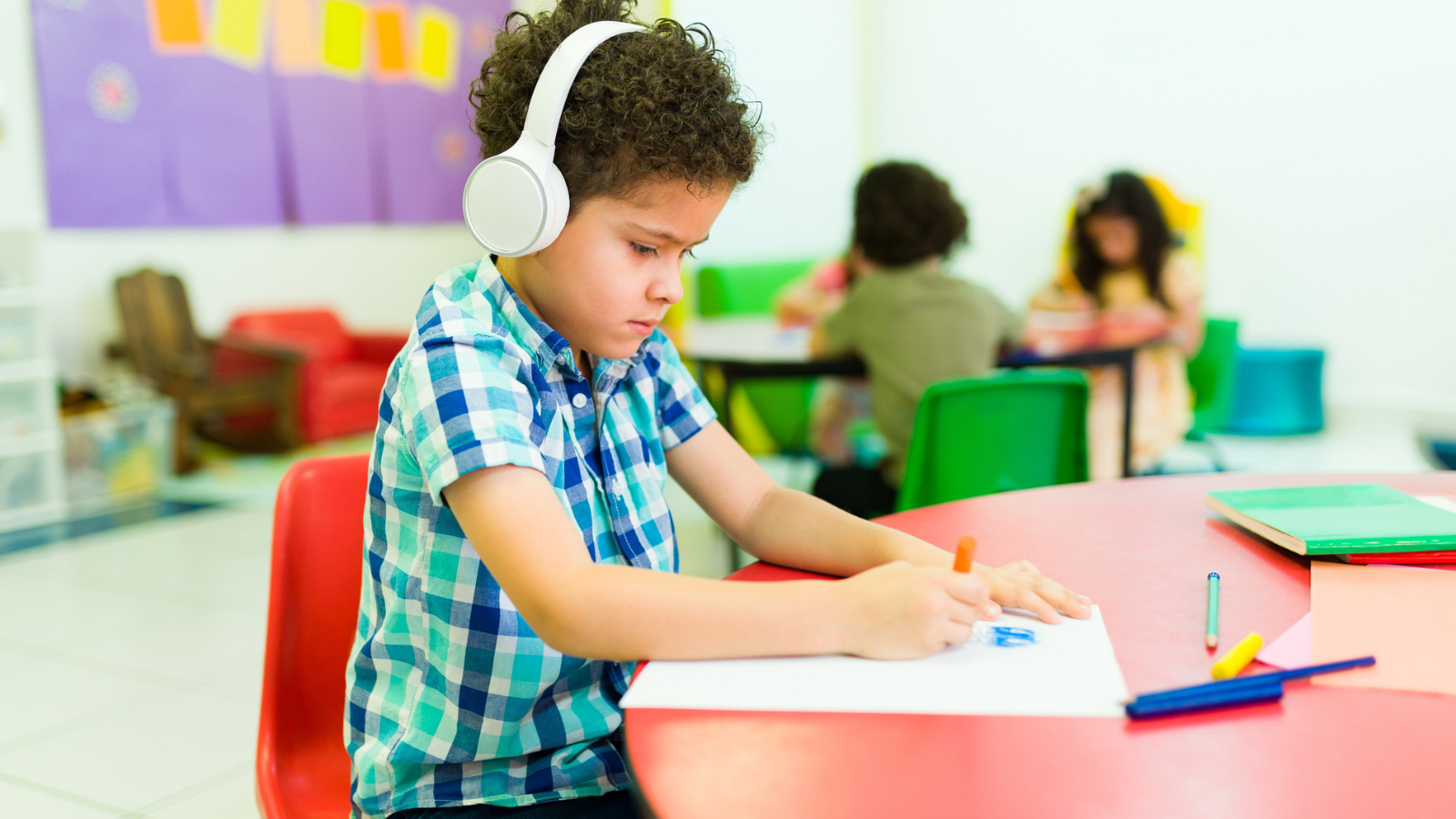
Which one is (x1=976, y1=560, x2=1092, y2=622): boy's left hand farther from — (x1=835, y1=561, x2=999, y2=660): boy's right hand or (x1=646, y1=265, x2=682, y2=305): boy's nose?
(x1=646, y1=265, x2=682, y2=305): boy's nose

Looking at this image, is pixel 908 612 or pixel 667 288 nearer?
pixel 908 612

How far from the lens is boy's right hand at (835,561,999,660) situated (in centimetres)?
67

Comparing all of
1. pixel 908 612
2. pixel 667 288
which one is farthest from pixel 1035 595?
pixel 667 288

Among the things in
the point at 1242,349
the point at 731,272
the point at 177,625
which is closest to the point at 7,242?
the point at 177,625

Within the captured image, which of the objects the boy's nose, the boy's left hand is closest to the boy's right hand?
the boy's left hand

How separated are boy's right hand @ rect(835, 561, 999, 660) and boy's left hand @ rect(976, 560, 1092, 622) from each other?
7 centimetres

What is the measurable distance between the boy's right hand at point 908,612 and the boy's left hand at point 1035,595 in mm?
71

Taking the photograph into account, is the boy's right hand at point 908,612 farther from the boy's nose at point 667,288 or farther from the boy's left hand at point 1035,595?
the boy's nose at point 667,288

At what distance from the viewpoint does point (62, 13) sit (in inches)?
163

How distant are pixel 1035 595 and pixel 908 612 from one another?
0.14 metres

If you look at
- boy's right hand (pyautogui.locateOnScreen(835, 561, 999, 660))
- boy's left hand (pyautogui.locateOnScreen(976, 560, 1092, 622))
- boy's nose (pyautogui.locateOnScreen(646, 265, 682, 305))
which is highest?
boy's nose (pyautogui.locateOnScreen(646, 265, 682, 305))

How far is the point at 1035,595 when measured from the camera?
77 centimetres

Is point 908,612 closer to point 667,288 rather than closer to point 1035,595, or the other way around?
point 1035,595

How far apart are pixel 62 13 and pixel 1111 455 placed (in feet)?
13.4
